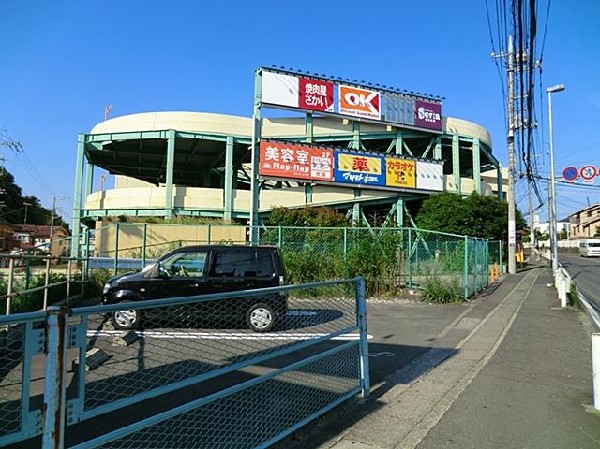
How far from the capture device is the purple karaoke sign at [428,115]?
3406 centimetres

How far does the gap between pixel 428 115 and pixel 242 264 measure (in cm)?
2820

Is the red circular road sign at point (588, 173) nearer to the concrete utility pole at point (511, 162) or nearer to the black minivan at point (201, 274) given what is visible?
the concrete utility pole at point (511, 162)

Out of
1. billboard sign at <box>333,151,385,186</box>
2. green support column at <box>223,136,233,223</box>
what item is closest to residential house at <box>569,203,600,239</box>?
billboard sign at <box>333,151,385,186</box>

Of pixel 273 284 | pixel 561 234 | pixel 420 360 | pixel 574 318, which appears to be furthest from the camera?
pixel 561 234

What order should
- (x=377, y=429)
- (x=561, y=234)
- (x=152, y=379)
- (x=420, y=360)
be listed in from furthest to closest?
(x=561, y=234), (x=420, y=360), (x=377, y=429), (x=152, y=379)

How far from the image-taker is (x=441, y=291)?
14.5 meters

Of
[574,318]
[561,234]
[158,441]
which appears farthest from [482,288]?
[561,234]

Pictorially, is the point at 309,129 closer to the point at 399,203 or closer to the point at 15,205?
the point at 399,203

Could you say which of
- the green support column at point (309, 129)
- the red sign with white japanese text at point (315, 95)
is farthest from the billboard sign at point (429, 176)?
the green support column at point (309, 129)

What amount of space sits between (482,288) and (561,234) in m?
114

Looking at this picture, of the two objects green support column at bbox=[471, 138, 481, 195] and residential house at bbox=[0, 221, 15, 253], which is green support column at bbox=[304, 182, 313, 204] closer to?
green support column at bbox=[471, 138, 481, 195]

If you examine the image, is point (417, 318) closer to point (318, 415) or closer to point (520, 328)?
point (520, 328)

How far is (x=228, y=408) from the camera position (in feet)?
15.0

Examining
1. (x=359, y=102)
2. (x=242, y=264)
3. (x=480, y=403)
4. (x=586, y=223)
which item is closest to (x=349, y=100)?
(x=359, y=102)
